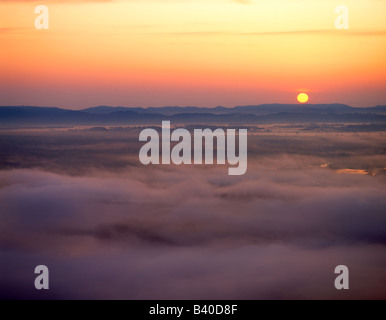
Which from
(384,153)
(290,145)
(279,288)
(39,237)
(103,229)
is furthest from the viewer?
(290,145)

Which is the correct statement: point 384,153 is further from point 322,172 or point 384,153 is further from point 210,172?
point 210,172

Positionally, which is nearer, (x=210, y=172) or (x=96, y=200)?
(x=96, y=200)

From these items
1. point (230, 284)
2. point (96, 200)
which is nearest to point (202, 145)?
point (96, 200)

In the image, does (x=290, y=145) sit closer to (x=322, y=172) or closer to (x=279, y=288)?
(x=322, y=172)

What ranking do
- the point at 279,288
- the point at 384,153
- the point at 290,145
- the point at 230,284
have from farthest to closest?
the point at 290,145, the point at 384,153, the point at 230,284, the point at 279,288

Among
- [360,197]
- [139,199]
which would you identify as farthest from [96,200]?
[360,197]

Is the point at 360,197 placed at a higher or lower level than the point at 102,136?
lower

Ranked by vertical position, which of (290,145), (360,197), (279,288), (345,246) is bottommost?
(279,288)
